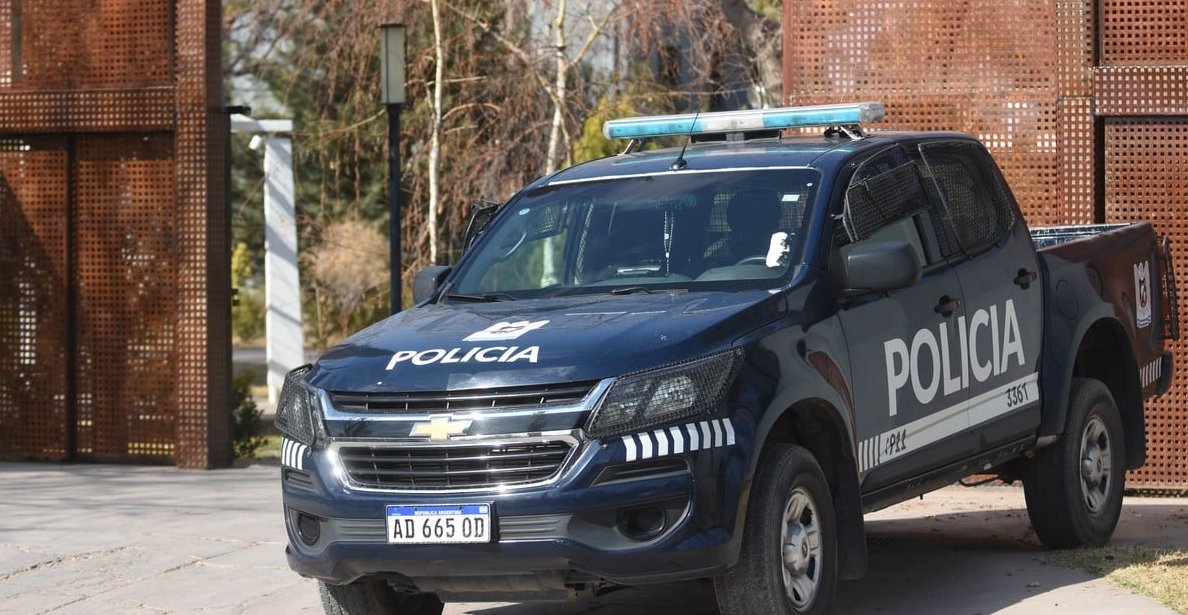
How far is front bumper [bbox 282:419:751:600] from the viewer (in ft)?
18.1

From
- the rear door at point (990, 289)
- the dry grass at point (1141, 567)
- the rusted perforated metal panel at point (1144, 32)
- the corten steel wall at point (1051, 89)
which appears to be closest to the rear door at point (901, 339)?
the rear door at point (990, 289)

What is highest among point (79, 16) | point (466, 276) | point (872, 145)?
point (79, 16)

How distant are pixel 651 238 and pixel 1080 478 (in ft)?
8.98

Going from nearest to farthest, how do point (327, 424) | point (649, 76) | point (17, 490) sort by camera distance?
point (327, 424) → point (17, 490) → point (649, 76)

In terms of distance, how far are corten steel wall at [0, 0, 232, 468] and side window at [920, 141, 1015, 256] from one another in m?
6.29

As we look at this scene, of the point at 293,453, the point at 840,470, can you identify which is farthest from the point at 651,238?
the point at 293,453

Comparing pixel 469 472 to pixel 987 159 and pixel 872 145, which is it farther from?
pixel 987 159

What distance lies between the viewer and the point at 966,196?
7910 mm

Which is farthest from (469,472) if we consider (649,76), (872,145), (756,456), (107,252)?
(649,76)

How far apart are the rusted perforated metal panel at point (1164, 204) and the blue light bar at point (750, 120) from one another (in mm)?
3414

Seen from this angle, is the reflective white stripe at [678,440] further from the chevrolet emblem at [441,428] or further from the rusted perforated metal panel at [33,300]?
the rusted perforated metal panel at [33,300]

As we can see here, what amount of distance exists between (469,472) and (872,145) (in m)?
2.64

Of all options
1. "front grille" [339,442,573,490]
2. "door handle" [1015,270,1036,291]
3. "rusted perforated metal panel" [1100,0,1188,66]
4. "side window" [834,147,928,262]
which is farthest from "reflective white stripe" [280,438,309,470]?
"rusted perforated metal panel" [1100,0,1188,66]

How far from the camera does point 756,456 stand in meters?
5.73
